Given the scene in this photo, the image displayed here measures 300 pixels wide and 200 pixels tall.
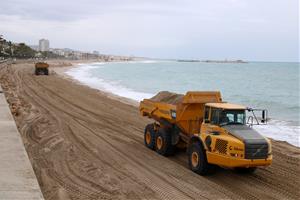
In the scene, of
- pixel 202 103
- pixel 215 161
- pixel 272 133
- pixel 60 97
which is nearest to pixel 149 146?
pixel 202 103

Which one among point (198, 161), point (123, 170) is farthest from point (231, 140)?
point (123, 170)

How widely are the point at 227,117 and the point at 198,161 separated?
53.0 inches

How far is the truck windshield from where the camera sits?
10.8 m

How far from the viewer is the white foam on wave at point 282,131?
60.4ft

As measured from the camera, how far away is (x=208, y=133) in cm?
1084

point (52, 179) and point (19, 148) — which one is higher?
point (19, 148)

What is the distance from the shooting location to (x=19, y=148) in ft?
34.8

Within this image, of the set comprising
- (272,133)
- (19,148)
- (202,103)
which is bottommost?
(272,133)

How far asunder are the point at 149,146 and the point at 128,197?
4.97m

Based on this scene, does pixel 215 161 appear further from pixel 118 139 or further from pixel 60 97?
pixel 60 97

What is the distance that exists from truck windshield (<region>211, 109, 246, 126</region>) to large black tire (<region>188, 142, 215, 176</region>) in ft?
2.59

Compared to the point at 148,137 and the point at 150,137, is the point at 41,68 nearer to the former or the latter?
the point at 148,137

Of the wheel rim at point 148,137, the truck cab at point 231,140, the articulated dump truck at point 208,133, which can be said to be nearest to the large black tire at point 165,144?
the articulated dump truck at point 208,133

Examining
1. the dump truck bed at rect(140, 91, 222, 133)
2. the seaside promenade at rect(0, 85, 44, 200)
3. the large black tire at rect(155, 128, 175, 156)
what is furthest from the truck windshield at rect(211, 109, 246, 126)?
the seaside promenade at rect(0, 85, 44, 200)
